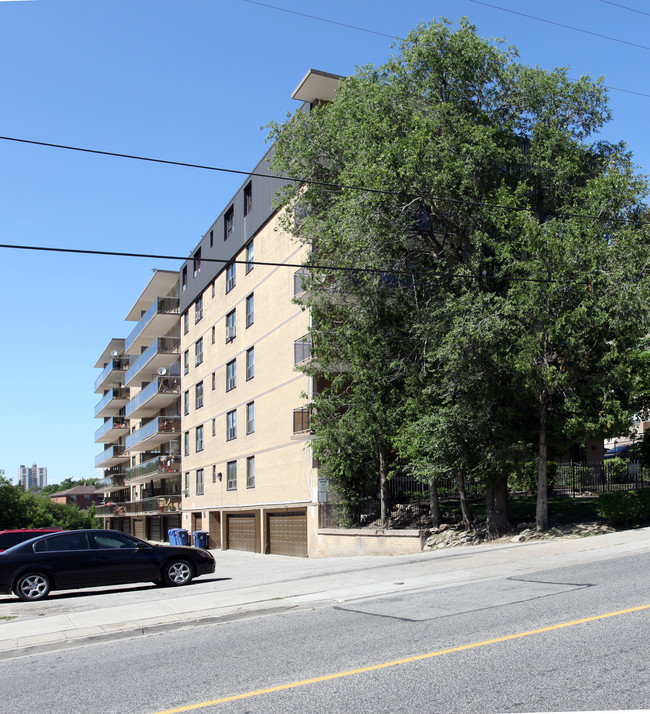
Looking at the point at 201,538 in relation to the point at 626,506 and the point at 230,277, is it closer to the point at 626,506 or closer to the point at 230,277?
the point at 230,277

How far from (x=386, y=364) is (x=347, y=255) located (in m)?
3.61

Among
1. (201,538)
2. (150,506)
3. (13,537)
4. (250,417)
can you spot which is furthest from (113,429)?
(13,537)

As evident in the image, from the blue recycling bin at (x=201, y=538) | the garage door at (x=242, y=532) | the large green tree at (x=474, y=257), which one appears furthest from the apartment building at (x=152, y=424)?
the large green tree at (x=474, y=257)

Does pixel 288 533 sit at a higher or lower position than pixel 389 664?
lower

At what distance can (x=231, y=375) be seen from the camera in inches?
1444

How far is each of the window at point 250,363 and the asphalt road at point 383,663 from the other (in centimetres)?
2347

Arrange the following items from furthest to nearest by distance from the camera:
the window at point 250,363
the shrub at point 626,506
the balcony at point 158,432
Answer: the balcony at point 158,432 → the window at point 250,363 → the shrub at point 626,506

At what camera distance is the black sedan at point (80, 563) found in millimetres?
14266

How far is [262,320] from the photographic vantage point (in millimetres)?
32375

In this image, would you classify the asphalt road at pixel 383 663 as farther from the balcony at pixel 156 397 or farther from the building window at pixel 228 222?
the balcony at pixel 156 397

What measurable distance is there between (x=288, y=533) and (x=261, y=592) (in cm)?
1549

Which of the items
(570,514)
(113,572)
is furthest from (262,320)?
(113,572)

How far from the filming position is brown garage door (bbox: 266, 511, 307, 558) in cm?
2707

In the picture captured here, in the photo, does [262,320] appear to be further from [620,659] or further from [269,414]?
[620,659]
